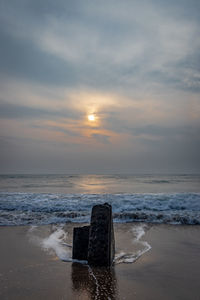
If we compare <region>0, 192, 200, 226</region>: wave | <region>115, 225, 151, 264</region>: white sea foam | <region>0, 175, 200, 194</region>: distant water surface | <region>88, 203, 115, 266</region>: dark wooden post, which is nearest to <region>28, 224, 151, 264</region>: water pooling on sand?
<region>115, 225, 151, 264</region>: white sea foam

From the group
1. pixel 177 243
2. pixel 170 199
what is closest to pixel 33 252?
pixel 177 243

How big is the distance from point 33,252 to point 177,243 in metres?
3.07

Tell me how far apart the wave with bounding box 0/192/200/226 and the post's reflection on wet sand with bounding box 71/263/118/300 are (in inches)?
170

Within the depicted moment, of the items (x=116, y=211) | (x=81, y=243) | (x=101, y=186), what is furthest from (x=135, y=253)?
(x=101, y=186)

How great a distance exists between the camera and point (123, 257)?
4102 millimetres

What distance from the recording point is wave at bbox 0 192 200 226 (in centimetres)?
769

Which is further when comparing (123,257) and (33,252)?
(33,252)

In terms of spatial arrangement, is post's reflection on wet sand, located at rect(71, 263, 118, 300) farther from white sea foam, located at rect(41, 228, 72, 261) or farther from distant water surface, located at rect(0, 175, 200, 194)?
distant water surface, located at rect(0, 175, 200, 194)

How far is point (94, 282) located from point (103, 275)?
0.23 m

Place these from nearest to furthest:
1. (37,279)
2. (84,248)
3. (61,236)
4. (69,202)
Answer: (37,279) < (84,248) < (61,236) < (69,202)

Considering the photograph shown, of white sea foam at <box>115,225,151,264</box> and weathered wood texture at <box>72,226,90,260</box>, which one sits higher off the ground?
weathered wood texture at <box>72,226,90,260</box>

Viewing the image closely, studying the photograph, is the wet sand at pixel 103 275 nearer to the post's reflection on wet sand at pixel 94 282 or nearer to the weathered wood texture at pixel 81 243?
the post's reflection on wet sand at pixel 94 282

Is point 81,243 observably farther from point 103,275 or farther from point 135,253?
point 135,253

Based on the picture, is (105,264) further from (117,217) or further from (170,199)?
(170,199)
